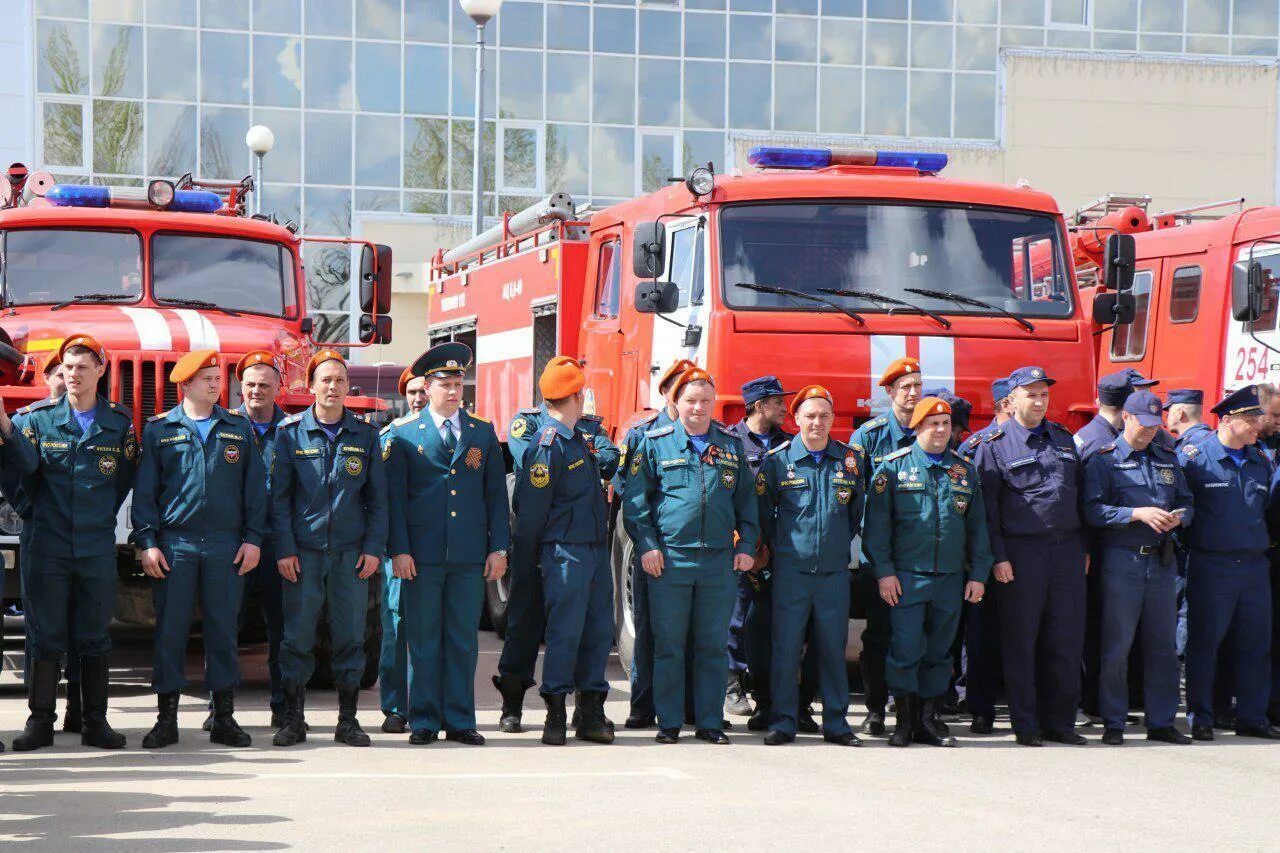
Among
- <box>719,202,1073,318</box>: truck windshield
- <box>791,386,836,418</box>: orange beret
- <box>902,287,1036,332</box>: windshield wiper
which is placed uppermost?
<box>719,202,1073,318</box>: truck windshield

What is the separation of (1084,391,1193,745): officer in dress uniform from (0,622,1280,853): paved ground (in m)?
0.27

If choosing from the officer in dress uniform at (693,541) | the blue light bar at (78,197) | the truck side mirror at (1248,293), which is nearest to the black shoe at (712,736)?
the officer in dress uniform at (693,541)

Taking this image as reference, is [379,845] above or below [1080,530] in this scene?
below

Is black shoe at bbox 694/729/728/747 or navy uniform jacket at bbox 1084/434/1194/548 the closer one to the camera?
black shoe at bbox 694/729/728/747

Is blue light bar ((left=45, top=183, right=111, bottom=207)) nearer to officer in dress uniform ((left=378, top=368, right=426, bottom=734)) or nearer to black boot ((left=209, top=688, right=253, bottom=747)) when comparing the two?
officer in dress uniform ((left=378, top=368, right=426, bottom=734))

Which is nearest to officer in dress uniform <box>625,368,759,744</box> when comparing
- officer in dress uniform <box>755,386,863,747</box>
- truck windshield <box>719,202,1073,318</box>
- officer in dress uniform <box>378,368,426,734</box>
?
officer in dress uniform <box>755,386,863,747</box>

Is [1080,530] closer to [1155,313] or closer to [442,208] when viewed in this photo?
[1155,313]

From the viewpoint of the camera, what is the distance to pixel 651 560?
925 centimetres

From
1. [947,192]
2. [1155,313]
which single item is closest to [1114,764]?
[947,192]

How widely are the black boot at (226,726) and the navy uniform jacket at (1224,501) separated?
5.15 m

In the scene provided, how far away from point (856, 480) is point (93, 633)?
3.91m

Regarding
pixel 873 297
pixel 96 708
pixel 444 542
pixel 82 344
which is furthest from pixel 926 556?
pixel 82 344

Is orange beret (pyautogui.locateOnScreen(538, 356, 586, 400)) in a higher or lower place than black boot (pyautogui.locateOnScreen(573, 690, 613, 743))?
higher

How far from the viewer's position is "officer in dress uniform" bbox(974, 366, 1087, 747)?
945cm
